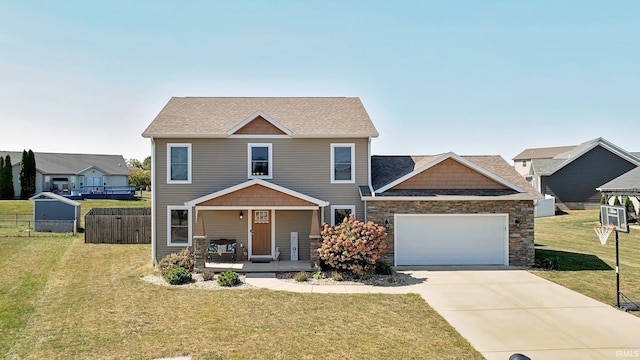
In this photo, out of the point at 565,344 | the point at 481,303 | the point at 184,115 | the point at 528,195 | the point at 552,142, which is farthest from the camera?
the point at 552,142

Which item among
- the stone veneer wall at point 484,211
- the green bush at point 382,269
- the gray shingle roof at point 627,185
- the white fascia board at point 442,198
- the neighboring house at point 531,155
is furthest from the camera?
the neighboring house at point 531,155

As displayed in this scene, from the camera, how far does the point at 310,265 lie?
15.8 meters

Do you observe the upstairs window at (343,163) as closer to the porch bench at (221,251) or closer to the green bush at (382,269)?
the green bush at (382,269)

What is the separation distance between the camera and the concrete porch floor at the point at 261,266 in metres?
15.5

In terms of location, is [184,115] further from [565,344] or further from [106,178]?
[106,178]

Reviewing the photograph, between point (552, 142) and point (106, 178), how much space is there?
58151 mm

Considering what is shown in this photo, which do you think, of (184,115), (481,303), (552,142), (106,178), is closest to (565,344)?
(481,303)

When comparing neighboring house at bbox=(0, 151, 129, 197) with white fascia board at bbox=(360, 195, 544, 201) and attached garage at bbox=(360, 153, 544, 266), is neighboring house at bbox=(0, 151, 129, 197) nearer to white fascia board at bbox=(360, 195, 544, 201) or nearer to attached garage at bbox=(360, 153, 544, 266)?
white fascia board at bbox=(360, 195, 544, 201)

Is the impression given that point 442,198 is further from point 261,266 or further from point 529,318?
point 261,266

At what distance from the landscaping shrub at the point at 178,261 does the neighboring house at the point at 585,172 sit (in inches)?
1275

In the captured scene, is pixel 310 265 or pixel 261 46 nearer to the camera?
pixel 310 265

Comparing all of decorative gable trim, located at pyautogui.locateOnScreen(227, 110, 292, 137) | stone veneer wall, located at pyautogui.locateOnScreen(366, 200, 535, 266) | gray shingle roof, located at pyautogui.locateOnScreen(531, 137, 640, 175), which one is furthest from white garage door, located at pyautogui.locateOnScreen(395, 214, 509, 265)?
gray shingle roof, located at pyautogui.locateOnScreen(531, 137, 640, 175)

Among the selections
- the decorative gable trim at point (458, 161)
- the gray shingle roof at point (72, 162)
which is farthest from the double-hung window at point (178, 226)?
the gray shingle roof at point (72, 162)

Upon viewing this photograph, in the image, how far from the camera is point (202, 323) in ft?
32.3
